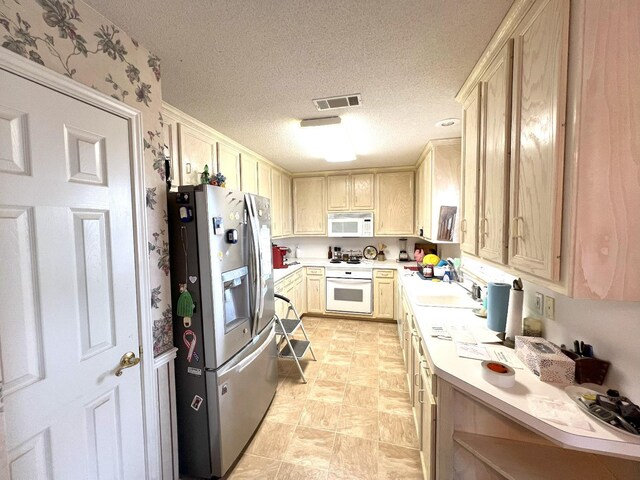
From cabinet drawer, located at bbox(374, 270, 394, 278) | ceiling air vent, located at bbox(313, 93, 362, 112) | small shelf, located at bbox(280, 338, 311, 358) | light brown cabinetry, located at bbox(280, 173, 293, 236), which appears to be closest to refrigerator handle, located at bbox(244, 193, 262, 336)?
ceiling air vent, located at bbox(313, 93, 362, 112)

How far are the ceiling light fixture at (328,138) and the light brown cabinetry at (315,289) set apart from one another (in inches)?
70.7

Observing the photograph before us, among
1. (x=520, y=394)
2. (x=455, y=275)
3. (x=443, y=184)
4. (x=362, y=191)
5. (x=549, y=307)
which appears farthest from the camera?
(x=362, y=191)

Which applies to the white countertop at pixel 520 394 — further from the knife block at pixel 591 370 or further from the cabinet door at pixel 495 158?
the cabinet door at pixel 495 158

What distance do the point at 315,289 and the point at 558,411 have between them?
3.40 meters

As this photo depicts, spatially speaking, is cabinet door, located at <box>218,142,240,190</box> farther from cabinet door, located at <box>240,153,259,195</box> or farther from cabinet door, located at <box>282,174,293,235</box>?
cabinet door, located at <box>282,174,293,235</box>

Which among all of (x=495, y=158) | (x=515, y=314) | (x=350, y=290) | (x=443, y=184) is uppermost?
(x=443, y=184)

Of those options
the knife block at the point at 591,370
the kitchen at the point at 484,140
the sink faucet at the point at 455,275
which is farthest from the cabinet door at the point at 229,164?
the knife block at the point at 591,370

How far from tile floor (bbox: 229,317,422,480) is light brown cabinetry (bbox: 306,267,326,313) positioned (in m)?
1.08

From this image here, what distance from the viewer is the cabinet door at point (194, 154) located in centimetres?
200

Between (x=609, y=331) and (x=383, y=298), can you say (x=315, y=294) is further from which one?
(x=609, y=331)

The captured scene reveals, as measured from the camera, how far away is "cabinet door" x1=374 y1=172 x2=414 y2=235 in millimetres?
3984

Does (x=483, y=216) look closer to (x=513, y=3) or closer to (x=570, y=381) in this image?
(x=570, y=381)

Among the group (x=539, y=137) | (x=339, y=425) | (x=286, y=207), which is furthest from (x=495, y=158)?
(x=286, y=207)

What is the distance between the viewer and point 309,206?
4.34 metres
